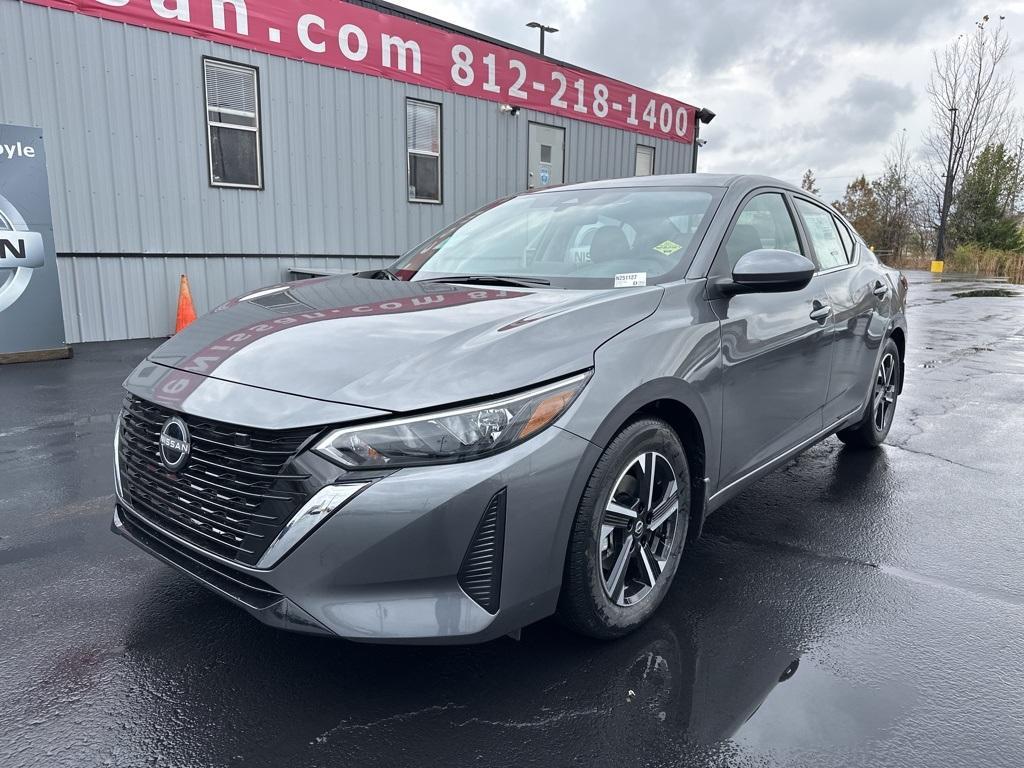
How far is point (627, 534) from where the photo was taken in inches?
95.8

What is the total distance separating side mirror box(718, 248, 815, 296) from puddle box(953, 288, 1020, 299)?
1811 cm

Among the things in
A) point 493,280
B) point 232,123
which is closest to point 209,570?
point 493,280

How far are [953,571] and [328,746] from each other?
266 centimetres

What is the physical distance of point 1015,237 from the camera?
33.5m

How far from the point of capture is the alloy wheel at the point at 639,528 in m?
2.38

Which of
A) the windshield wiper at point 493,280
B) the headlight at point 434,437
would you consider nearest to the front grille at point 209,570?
the headlight at point 434,437

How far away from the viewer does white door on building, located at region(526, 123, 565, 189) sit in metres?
13.3

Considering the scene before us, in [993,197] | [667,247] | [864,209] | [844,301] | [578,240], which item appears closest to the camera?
[667,247]

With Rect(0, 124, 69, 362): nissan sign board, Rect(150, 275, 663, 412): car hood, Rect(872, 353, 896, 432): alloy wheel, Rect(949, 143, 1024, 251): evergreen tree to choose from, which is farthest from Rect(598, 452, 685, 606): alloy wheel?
Rect(949, 143, 1024, 251): evergreen tree

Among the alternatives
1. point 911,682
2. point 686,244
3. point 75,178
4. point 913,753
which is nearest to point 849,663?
point 911,682

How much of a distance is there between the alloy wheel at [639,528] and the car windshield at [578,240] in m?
0.75

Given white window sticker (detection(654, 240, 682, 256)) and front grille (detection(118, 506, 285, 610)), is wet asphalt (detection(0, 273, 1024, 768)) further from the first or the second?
white window sticker (detection(654, 240, 682, 256))

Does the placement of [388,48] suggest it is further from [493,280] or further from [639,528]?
[639,528]

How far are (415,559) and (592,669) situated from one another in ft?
2.65
